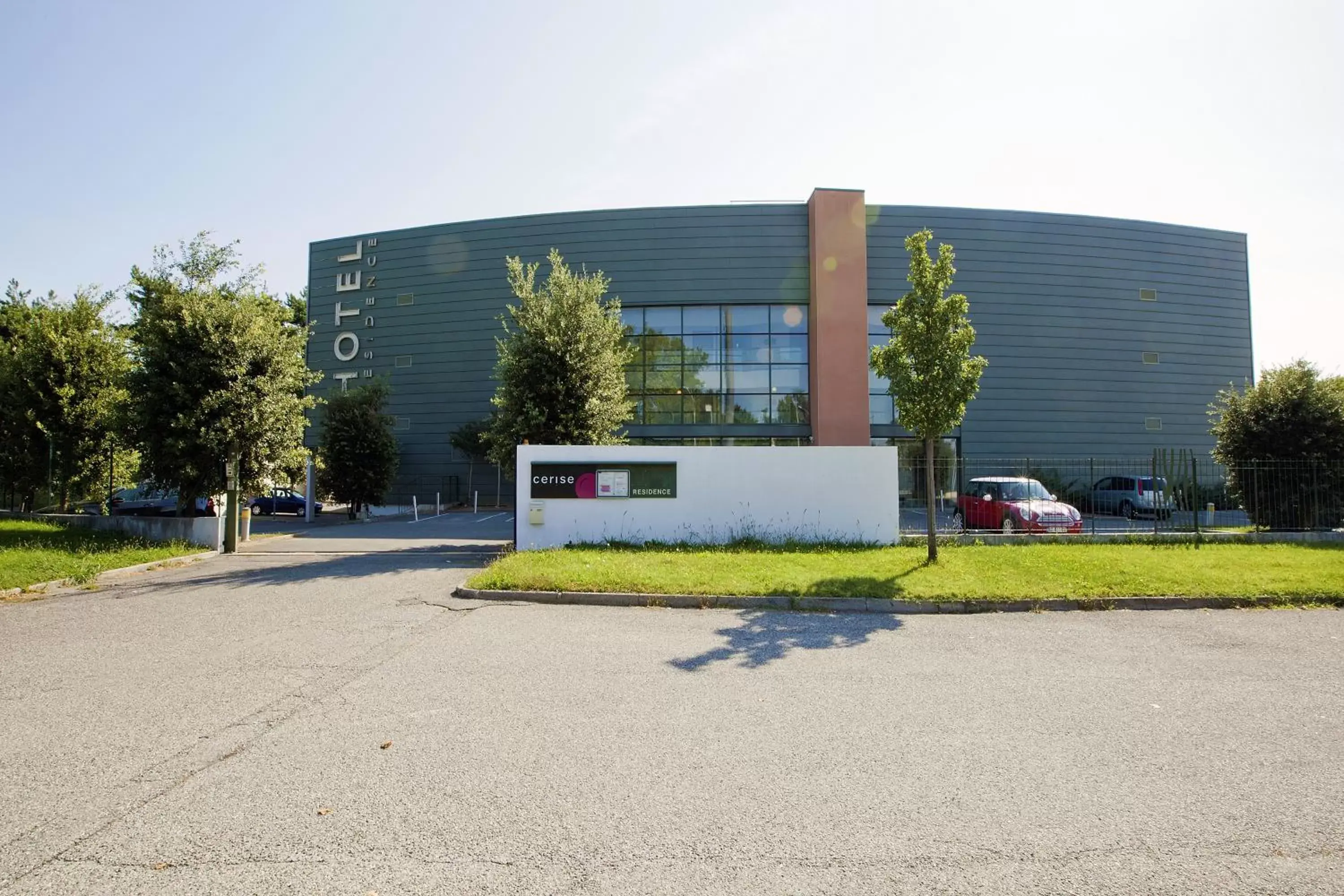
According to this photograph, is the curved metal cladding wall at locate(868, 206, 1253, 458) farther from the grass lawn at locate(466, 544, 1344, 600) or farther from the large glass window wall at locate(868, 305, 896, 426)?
the grass lawn at locate(466, 544, 1344, 600)

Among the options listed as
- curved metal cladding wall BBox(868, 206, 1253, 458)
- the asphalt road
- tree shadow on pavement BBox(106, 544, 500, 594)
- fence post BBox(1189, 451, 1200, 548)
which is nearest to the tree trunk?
the asphalt road

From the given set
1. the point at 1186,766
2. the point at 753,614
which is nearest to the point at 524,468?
the point at 753,614

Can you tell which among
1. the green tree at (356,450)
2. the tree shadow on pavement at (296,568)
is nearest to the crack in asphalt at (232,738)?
the tree shadow on pavement at (296,568)

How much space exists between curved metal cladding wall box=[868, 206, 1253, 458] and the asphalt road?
24910 mm

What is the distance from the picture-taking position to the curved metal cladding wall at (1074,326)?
31.4 meters

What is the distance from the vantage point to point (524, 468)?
15297mm

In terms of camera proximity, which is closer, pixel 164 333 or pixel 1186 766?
pixel 1186 766

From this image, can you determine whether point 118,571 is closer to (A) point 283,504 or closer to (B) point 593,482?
(B) point 593,482

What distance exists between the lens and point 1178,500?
17.2 m

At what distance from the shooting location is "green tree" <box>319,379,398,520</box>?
28359 millimetres

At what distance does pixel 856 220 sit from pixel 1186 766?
28864 millimetres

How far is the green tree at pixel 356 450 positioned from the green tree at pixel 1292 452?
27.8 metres

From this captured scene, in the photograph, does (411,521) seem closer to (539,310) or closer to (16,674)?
(539,310)

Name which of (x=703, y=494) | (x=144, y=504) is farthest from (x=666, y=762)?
(x=144, y=504)
